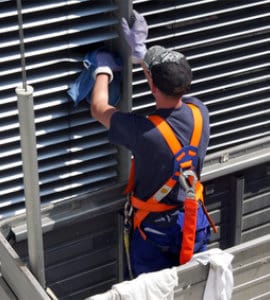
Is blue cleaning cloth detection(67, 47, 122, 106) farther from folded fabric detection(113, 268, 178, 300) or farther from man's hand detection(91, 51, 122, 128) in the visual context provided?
folded fabric detection(113, 268, 178, 300)

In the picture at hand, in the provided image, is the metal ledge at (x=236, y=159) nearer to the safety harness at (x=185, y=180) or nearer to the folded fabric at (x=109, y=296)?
the safety harness at (x=185, y=180)

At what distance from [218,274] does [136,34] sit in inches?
44.9

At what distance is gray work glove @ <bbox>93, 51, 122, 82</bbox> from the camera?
376cm

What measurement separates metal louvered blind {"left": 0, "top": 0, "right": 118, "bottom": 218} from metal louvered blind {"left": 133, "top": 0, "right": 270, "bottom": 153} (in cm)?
27

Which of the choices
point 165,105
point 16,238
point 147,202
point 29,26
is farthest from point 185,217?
point 29,26

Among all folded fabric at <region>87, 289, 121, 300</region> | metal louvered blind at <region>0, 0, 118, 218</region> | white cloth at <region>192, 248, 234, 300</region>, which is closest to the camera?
folded fabric at <region>87, 289, 121, 300</region>

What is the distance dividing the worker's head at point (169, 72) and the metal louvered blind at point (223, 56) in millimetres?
396

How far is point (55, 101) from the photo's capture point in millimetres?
3859

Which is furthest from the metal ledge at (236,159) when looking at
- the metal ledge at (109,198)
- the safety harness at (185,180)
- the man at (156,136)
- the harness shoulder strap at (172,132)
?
the harness shoulder strap at (172,132)

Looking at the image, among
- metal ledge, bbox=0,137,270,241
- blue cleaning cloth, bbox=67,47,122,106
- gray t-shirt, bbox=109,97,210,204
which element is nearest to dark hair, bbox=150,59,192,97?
gray t-shirt, bbox=109,97,210,204

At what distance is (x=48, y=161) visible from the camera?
3.98 meters

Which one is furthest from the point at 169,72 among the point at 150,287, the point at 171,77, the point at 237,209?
the point at 237,209

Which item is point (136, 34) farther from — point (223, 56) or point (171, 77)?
point (223, 56)

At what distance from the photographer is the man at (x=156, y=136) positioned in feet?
11.7
